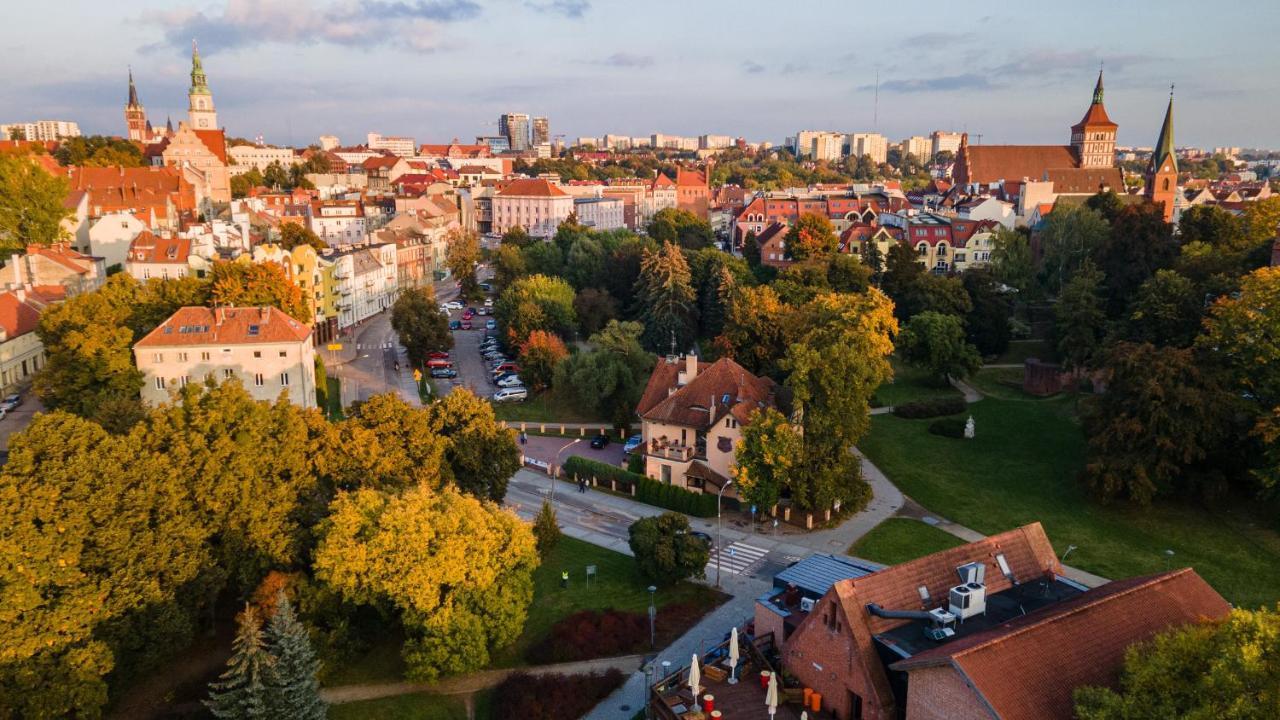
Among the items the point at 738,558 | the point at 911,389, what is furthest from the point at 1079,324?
the point at 738,558

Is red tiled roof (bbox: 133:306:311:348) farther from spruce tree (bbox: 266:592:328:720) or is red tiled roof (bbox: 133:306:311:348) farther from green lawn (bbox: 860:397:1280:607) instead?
green lawn (bbox: 860:397:1280:607)

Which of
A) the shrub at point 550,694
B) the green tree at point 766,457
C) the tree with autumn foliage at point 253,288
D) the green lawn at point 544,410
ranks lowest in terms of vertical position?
the shrub at point 550,694

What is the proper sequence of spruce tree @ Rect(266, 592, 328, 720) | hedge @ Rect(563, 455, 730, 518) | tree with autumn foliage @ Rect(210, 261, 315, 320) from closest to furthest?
spruce tree @ Rect(266, 592, 328, 720), hedge @ Rect(563, 455, 730, 518), tree with autumn foliage @ Rect(210, 261, 315, 320)

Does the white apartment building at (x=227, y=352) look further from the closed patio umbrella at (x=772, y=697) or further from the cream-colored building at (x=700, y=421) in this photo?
the closed patio umbrella at (x=772, y=697)

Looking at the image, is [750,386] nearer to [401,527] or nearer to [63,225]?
[401,527]

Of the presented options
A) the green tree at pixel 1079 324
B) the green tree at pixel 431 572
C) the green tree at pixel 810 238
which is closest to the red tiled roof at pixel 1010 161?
the green tree at pixel 810 238

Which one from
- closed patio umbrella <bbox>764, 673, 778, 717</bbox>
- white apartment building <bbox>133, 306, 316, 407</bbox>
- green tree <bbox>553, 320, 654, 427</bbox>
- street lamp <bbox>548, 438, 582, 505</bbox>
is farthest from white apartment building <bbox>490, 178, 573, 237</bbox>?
closed patio umbrella <bbox>764, 673, 778, 717</bbox>

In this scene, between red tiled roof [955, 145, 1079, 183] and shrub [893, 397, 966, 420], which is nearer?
shrub [893, 397, 966, 420]
